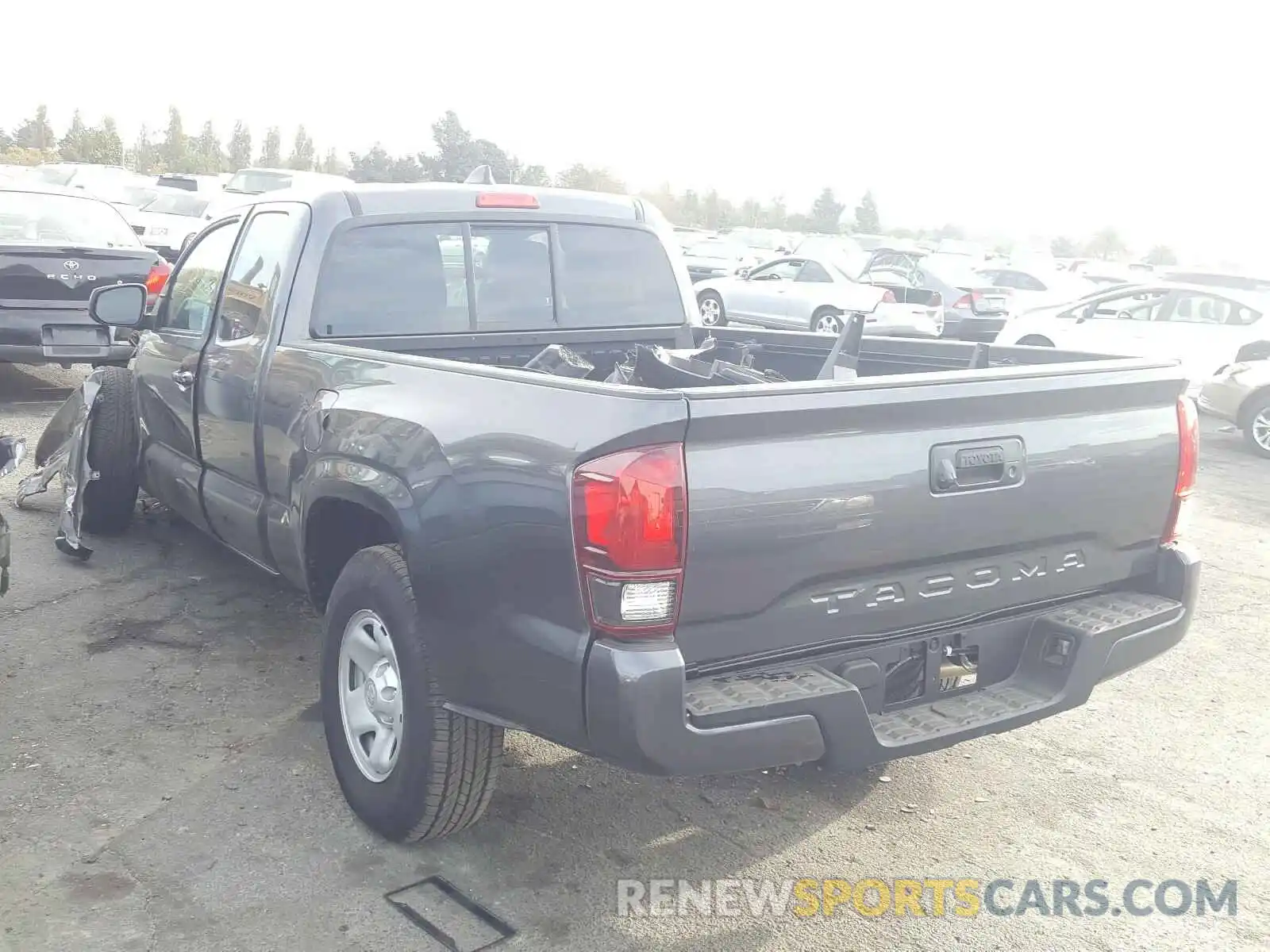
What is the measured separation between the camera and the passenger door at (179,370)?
5.14m

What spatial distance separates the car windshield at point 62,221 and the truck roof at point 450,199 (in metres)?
5.86

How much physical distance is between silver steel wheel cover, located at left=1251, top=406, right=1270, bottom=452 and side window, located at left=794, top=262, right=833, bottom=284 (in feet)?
26.1

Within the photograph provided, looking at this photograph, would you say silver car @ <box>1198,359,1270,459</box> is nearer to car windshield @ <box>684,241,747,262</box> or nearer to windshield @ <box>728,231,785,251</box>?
car windshield @ <box>684,241,747,262</box>

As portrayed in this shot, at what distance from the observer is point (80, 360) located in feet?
30.7

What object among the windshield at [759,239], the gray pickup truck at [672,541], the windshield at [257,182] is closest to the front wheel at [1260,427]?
the gray pickup truck at [672,541]

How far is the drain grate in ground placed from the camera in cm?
312

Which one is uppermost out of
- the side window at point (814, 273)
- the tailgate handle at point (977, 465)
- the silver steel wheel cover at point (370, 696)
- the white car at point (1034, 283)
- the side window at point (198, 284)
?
the side window at point (198, 284)

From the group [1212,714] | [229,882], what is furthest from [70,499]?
[1212,714]

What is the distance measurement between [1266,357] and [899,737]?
12.4 metres

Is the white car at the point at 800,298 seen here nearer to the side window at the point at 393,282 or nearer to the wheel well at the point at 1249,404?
the wheel well at the point at 1249,404

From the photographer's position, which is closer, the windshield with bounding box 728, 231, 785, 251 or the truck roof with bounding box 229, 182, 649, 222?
the truck roof with bounding box 229, 182, 649, 222

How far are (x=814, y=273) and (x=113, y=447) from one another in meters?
13.8

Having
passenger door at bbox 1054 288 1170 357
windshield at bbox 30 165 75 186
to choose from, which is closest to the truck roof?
passenger door at bbox 1054 288 1170 357

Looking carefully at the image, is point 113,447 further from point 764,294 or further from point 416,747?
point 764,294
